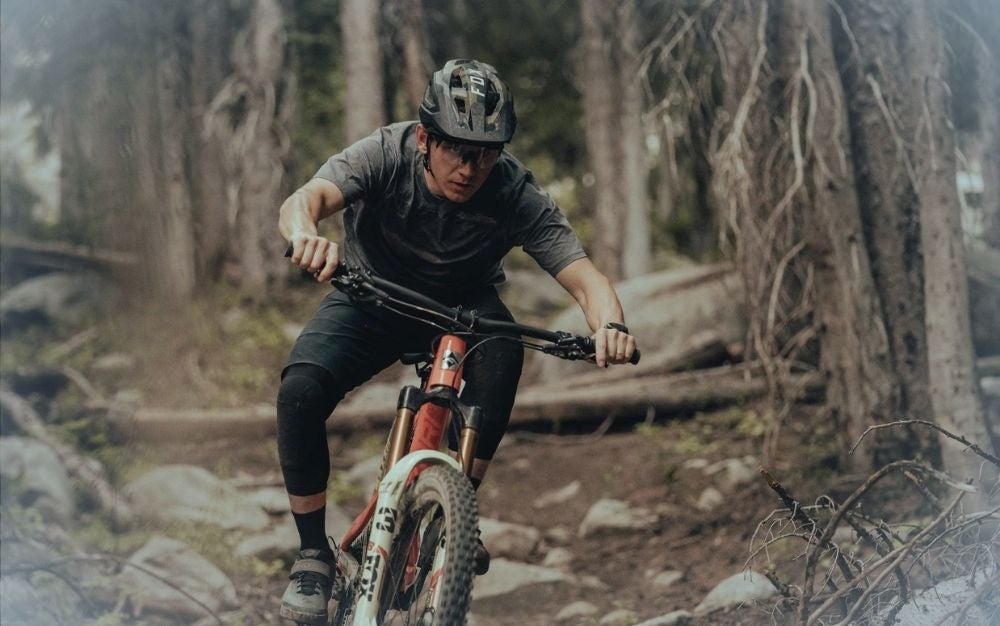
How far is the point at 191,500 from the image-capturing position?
704cm

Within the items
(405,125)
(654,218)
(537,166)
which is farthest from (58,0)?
(654,218)

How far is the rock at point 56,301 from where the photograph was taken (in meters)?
10.7

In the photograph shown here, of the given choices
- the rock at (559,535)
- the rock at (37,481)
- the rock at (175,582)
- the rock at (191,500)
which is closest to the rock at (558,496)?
the rock at (559,535)

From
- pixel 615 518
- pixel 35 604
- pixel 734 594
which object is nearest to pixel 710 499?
pixel 615 518

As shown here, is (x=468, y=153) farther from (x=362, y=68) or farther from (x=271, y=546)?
(x=362, y=68)

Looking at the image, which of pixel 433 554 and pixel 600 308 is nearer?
pixel 433 554

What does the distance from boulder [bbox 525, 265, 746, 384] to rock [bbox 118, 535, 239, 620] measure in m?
3.55

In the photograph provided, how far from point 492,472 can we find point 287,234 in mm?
4585

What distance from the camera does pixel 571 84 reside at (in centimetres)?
1445

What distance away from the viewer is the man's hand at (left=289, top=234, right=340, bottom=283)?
9.81 feet

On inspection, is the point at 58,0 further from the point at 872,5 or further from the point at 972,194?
the point at 972,194

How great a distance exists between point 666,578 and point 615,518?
89cm

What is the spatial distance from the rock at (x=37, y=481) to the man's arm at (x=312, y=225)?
167 inches

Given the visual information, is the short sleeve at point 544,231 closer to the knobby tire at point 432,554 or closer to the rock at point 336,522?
the knobby tire at point 432,554
